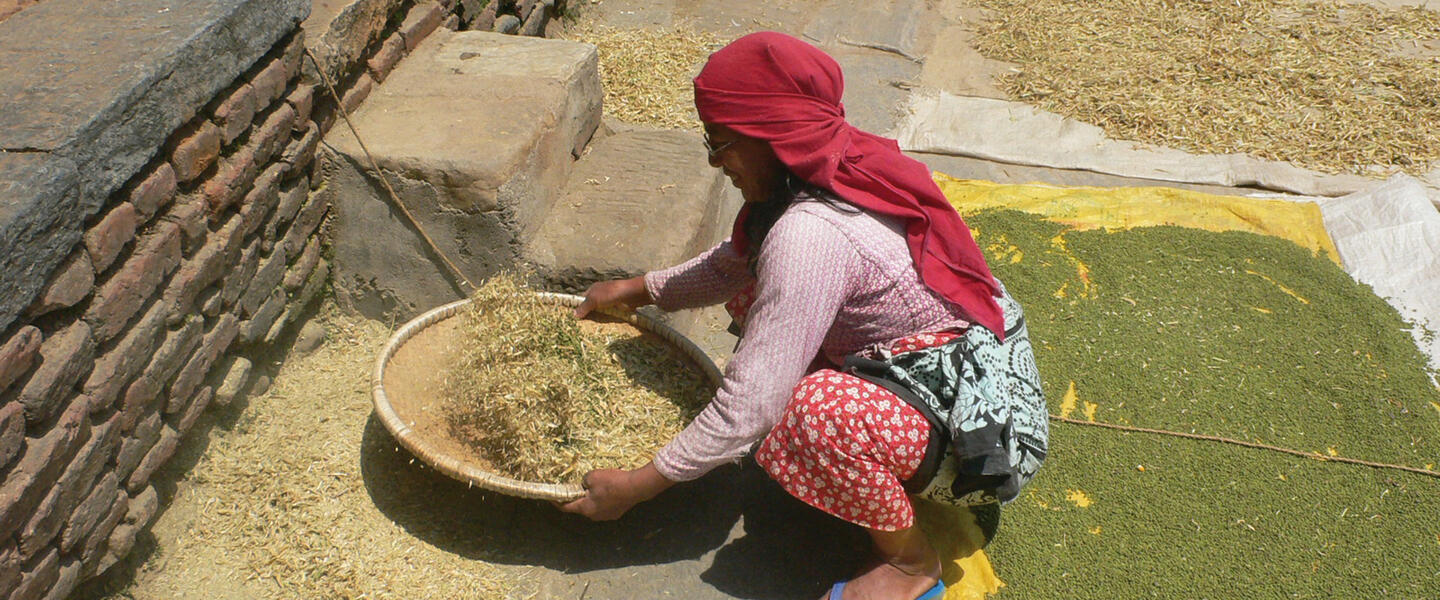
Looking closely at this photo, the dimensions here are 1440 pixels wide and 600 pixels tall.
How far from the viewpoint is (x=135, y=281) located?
228cm

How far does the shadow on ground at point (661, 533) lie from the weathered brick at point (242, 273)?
1.75ft

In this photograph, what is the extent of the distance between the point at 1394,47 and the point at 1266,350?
131 inches

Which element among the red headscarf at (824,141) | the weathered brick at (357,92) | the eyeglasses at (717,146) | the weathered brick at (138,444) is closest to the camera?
the red headscarf at (824,141)

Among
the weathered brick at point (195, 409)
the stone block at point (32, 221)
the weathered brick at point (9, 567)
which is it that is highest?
the stone block at point (32, 221)

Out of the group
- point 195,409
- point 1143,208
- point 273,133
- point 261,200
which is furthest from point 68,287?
point 1143,208

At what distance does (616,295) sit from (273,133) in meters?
1.01

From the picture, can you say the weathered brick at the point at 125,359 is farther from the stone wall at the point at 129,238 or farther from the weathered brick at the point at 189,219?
the weathered brick at the point at 189,219

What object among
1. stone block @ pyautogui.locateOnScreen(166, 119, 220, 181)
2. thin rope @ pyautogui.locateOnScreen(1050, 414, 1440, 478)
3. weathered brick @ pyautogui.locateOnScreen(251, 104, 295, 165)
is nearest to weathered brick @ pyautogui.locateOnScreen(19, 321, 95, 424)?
stone block @ pyautogui.locateOnScreen(166, 119, 220, 181)

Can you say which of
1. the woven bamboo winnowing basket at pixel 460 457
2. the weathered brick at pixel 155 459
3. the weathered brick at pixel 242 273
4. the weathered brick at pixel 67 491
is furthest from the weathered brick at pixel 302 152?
the weathered brick at pixel 67 491

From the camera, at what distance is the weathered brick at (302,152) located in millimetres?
2910

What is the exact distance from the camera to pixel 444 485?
2.79 meters

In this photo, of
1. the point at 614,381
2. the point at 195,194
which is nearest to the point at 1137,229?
the point at 614,381

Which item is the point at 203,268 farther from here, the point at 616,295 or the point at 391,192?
the point at 616,295

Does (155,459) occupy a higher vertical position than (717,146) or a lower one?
lower
